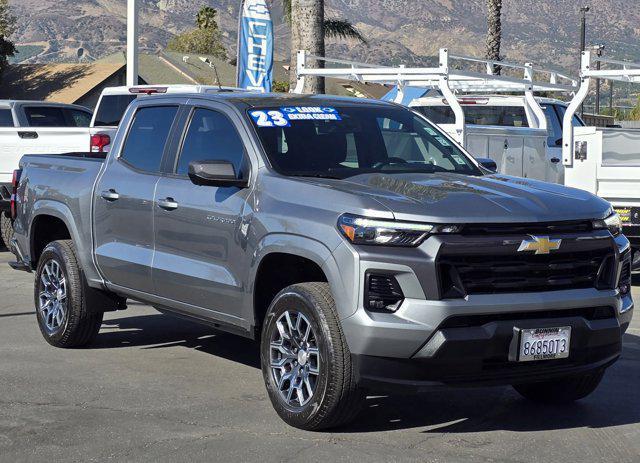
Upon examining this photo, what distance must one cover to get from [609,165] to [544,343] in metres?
6.76

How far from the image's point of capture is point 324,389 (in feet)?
20.5

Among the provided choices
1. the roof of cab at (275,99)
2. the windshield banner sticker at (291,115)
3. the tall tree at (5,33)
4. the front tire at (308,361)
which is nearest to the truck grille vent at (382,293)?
the front tire at (308,361)

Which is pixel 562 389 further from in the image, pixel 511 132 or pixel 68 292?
pixel 511 132

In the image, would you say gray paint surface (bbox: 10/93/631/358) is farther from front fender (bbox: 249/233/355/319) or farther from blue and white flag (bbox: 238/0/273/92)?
blue and white flag (bbox: 238/0/273/92)

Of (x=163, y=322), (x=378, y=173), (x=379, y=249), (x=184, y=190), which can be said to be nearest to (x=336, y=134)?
(x=378, y=173)

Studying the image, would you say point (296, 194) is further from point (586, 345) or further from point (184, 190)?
point (586, 345)

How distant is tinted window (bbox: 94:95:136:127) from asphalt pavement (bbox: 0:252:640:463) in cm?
919

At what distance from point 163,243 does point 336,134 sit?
1344 millimetres

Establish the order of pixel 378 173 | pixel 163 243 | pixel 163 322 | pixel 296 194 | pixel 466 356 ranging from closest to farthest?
pixel 466 356
pixel 296 194
pixel 378 173
pixel 163 243
pixel 163 322

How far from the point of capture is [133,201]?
802 centimetres

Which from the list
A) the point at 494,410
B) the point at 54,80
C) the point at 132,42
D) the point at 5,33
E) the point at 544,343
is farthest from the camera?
the point at 5,33

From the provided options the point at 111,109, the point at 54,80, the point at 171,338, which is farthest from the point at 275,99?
the point at 54,80

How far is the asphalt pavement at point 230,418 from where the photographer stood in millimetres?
6145

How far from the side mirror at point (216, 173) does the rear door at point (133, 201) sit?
2.93ft
